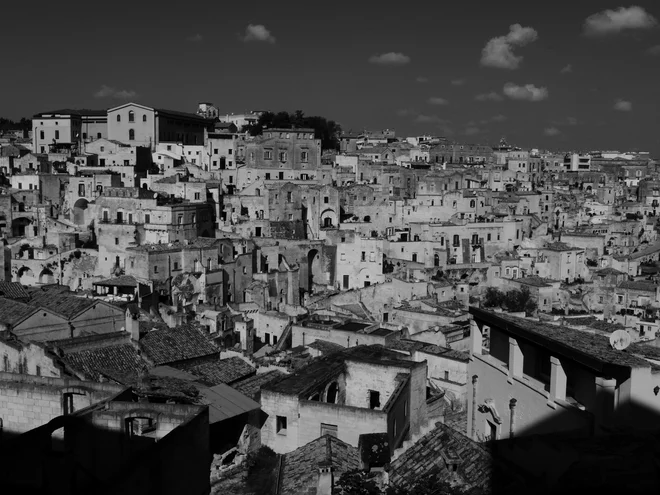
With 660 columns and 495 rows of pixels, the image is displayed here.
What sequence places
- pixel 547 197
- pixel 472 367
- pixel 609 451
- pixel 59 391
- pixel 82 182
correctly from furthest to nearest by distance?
pixel 547 197 < pixel 82 182 < pixel 59 391 < pixel 472 367 < pixel 609 451

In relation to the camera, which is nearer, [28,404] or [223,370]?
[28,404]

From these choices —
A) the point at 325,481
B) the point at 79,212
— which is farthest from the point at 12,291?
the point at 325,481

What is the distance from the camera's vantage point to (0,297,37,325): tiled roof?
23.4 metres

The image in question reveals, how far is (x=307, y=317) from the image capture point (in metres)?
29.8

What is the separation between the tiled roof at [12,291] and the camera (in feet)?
92.9

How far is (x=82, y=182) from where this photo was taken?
5022cm

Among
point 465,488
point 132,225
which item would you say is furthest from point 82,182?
point 465,488

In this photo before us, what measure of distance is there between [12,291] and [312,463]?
2072 cm

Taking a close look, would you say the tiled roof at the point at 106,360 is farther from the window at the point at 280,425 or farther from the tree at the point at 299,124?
the tree at the point at 299,124

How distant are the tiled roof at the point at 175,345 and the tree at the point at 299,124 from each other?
180 feet

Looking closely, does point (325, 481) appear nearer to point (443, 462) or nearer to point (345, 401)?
point (443, 462)

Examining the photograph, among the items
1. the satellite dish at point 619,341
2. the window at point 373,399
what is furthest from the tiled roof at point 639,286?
the satellite dish at point 619,341

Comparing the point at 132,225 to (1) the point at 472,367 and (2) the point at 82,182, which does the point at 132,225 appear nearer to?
(2) the point at 82,182

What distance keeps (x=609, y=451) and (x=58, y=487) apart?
7.84m
